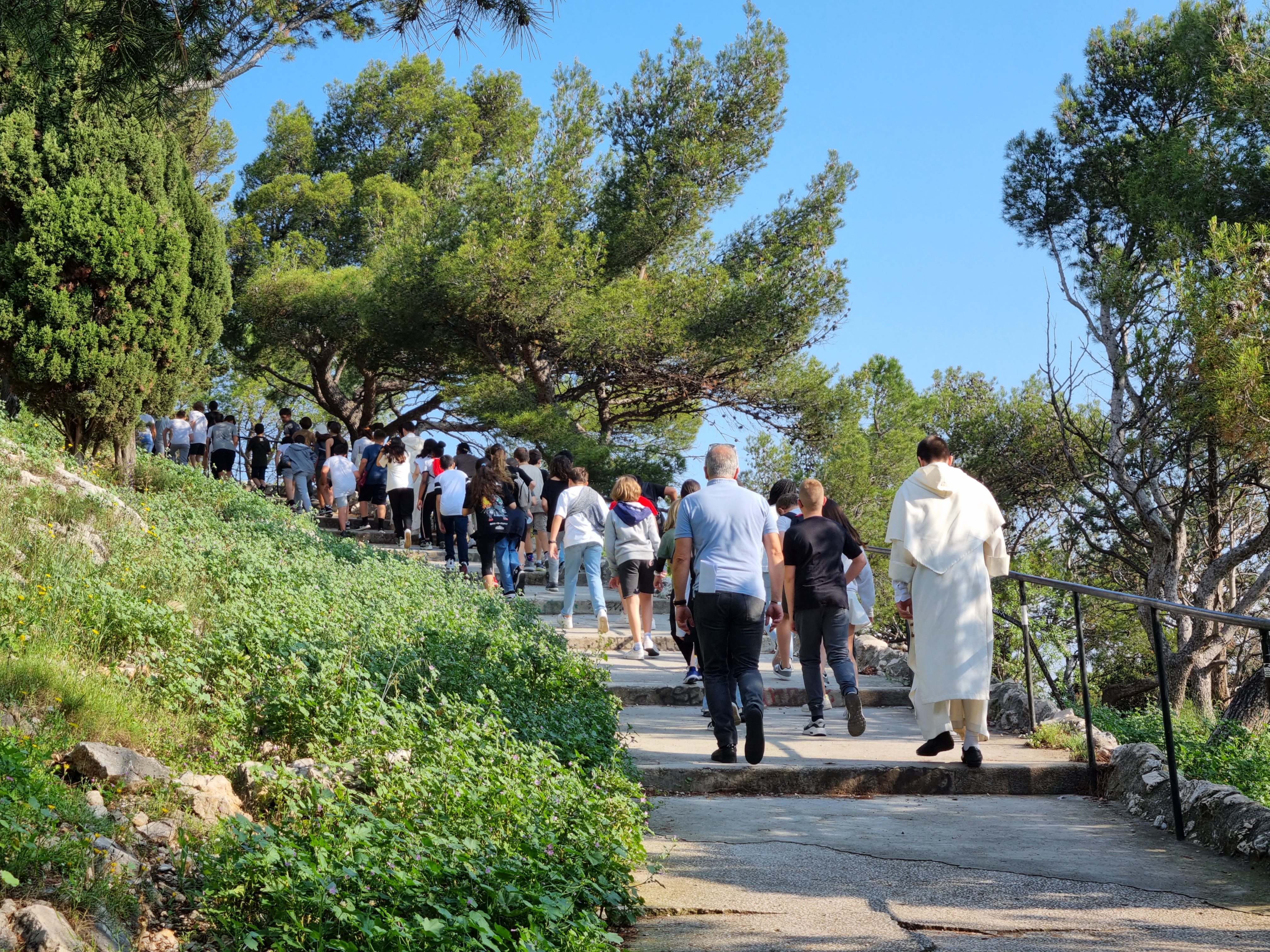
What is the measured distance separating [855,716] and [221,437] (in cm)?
1509

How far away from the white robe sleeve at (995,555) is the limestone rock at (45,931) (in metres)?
5.36

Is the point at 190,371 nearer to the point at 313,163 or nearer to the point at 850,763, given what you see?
the point at 850,763

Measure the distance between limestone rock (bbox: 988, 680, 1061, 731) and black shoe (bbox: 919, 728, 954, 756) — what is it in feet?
4.24

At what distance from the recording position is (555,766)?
184 inches

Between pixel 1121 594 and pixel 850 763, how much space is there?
193 cm

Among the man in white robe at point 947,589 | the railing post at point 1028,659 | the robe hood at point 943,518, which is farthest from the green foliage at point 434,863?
the railing post at point 1028,659

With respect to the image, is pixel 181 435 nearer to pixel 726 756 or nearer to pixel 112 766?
pixel 726 756

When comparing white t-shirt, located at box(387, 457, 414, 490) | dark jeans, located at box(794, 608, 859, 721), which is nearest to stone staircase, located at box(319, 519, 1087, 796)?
dark jeans, located at box(794, 608, 859, 721)

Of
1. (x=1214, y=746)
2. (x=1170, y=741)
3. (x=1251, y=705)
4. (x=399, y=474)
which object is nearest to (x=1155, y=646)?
(x=1170, y=741)

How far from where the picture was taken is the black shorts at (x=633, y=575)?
1041 cm

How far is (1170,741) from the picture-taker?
521cm

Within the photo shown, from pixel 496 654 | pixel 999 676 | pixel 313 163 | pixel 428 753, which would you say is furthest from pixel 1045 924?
pixel 313 163

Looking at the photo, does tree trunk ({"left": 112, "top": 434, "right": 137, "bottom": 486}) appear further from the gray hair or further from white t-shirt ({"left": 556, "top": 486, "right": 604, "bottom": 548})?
the gray hair

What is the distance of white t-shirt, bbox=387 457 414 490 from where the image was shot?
16406 mm
